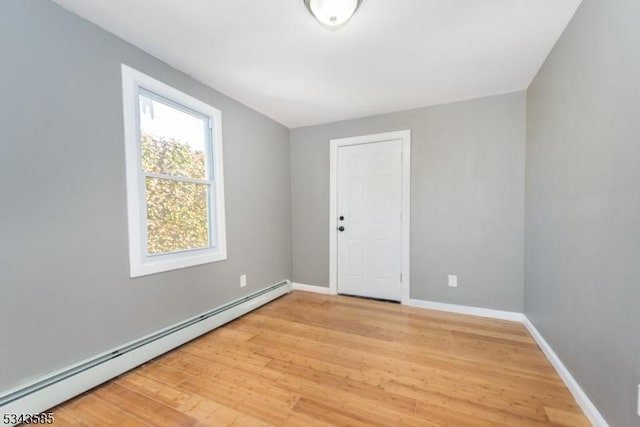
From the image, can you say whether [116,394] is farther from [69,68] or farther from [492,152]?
[492,152]

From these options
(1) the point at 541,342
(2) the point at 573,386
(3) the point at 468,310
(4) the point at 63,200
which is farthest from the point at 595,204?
(4) the point at 63,200

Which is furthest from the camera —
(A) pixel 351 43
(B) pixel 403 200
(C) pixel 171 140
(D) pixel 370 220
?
(D) pixel 370 220

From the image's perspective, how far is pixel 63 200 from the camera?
4.96 ft

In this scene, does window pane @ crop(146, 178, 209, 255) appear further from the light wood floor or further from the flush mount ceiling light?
the flush mount ceiling light

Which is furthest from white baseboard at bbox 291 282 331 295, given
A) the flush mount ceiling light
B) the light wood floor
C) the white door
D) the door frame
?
the flush mount ceiling light

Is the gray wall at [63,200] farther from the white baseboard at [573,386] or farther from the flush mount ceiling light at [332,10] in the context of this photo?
the white baseboard at [573,386]

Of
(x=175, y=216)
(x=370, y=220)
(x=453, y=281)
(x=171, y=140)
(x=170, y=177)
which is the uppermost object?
(x=171, y=140)

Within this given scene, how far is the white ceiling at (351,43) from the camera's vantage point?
153cm

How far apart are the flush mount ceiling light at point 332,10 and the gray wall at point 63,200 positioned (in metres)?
1.37

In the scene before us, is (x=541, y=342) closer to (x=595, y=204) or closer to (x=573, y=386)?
(x=573, y=386)

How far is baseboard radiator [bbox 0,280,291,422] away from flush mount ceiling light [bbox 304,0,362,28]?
8.12ft

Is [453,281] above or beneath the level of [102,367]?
above

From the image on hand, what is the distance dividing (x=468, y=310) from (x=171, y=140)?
3.40m

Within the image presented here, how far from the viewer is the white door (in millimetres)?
3139
